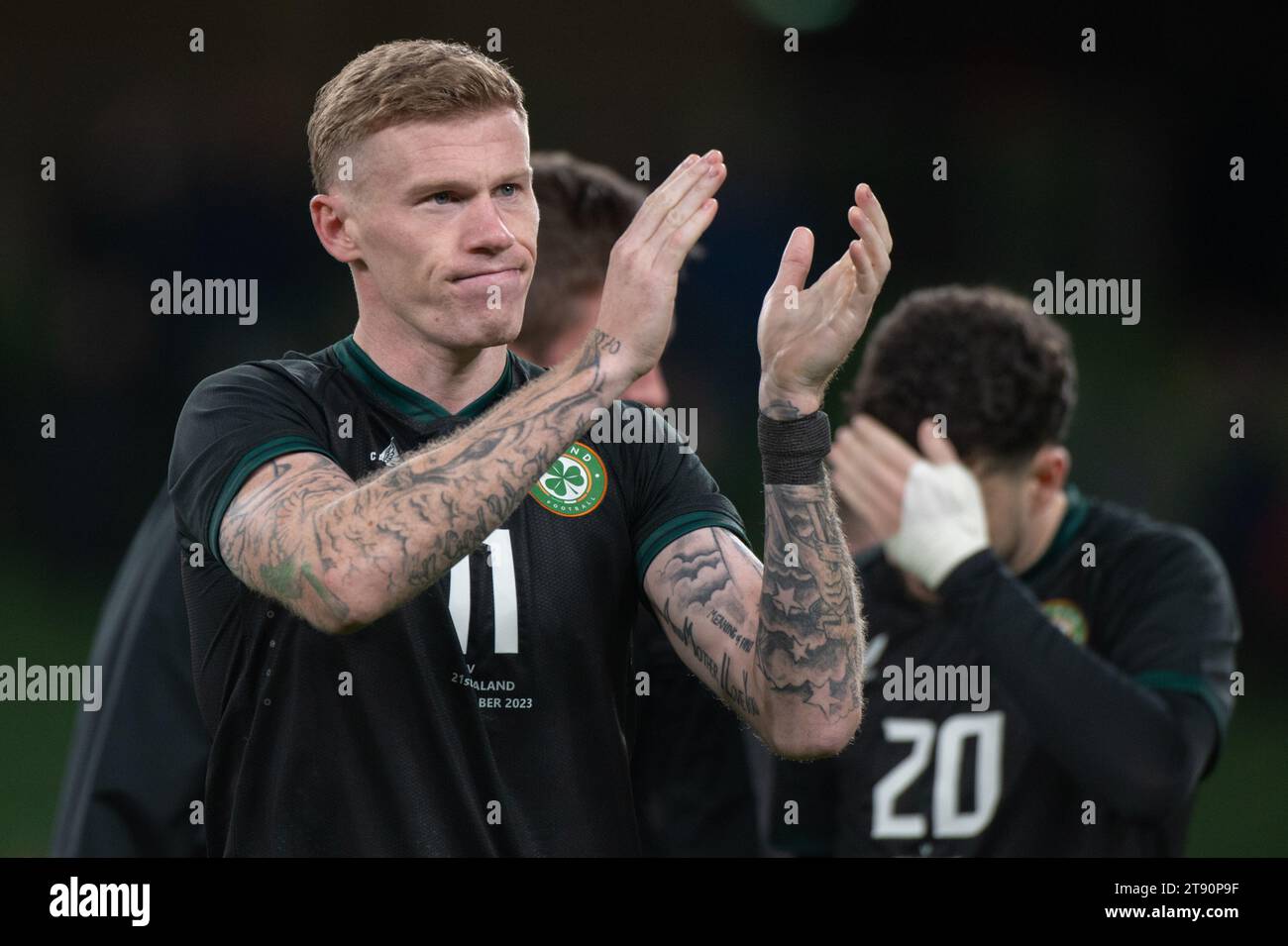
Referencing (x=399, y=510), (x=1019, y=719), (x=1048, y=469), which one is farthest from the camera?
(x=1048, y=469)

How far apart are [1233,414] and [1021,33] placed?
2557 millimetres

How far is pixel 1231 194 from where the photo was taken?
366 inches

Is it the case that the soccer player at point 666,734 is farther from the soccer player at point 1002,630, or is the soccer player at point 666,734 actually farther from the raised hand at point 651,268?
the raised hand at point 651,268

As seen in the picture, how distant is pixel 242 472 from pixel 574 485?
59cm

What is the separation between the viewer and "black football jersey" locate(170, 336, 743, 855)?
8.43 ft

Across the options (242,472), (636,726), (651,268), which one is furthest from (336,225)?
(636,726)

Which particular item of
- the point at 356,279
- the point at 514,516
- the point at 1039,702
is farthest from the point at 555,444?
the point at 1039,702

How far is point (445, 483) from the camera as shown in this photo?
2346mm

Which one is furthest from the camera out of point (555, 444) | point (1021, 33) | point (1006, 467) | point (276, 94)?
point (1021, 33)

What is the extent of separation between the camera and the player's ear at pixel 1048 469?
465 centimetres

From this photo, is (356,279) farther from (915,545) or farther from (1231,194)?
(1231,194)

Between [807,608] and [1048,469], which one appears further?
[1048,469]

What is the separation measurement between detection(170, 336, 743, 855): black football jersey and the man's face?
168 mm

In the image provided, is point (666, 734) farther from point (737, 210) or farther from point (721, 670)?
point (737, 210)
